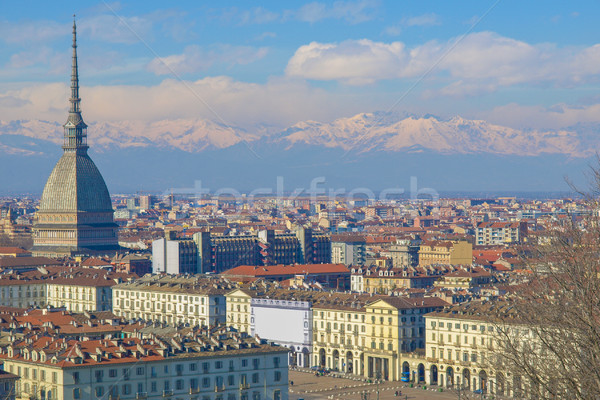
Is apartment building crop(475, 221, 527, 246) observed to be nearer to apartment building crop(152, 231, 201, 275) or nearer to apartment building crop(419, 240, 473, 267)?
apartment building crop(419, 240, 473, 267)

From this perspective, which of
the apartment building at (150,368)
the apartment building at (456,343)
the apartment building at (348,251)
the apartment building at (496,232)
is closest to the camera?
the apartment building at (150,368)

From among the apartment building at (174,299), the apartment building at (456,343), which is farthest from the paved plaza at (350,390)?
the apartment building at (174,299)

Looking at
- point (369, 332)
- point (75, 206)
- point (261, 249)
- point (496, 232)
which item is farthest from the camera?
point (496, 232)

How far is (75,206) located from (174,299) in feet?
193

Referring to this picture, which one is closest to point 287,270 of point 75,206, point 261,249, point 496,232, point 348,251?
point 261,249

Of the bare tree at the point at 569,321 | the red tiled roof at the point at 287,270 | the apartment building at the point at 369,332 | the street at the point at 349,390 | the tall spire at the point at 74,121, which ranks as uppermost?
the tall spire at the point at 74,121

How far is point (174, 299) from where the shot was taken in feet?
291

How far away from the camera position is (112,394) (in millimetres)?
50938

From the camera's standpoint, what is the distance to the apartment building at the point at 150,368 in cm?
5019

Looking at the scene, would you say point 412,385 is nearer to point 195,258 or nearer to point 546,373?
point 546,373

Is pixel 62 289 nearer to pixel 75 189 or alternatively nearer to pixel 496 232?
pixel 75 189

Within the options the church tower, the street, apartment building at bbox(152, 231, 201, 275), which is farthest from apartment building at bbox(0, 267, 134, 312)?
the church tower

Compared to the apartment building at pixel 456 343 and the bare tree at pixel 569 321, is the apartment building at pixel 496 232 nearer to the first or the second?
the apartment building at pixel 456 343

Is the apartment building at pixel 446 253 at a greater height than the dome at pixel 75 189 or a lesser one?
lesser
